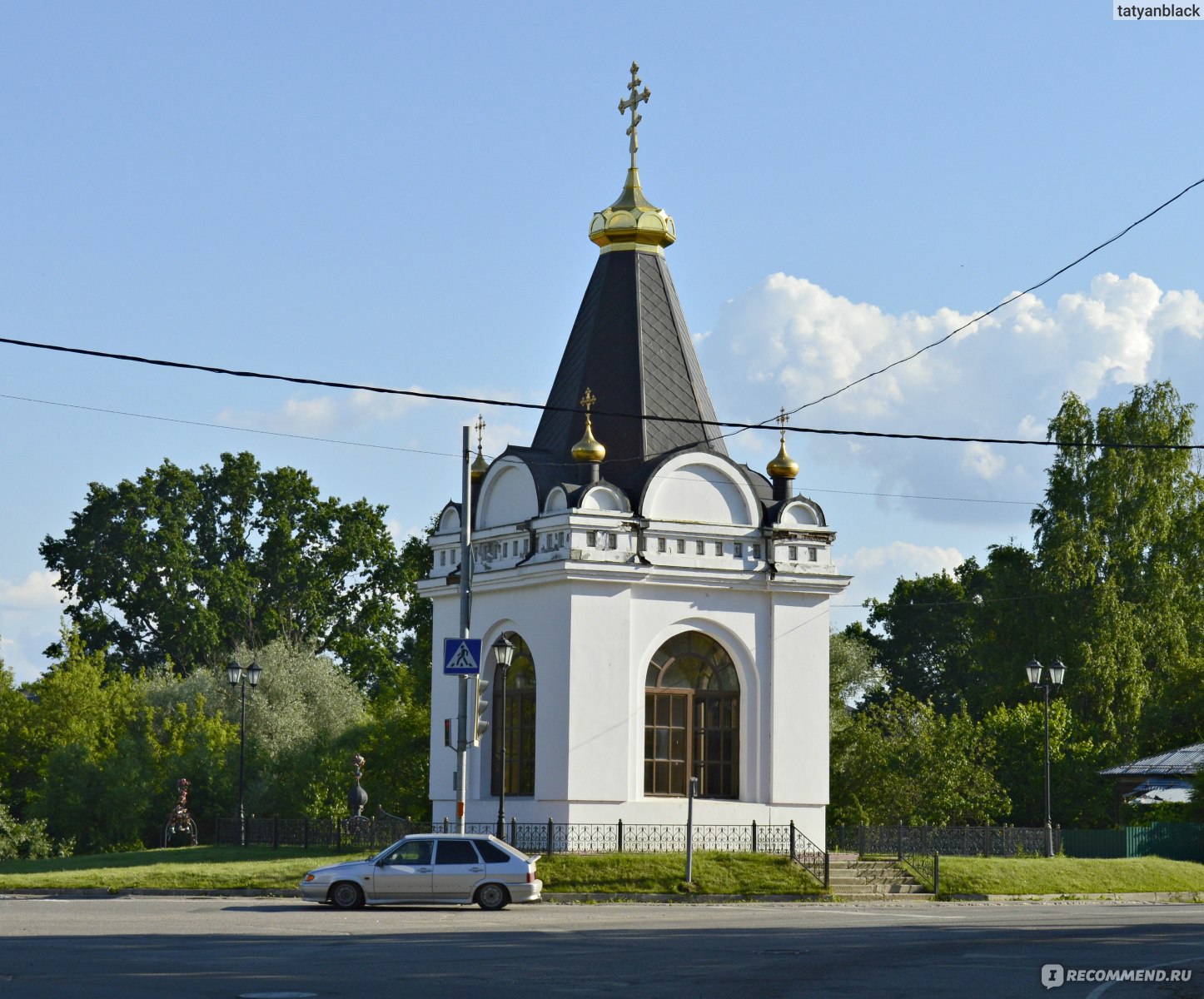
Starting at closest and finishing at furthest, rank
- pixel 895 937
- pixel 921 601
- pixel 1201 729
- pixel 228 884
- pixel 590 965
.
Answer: pixel 590 965 < pixel 895 937 < pixel 228 884 < pixel 1201 729 < pixel 921 601

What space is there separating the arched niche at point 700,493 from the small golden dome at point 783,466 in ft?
3.30

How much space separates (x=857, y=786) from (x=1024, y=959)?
26170mm

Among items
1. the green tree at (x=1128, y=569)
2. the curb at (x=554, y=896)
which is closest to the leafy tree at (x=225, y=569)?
the green tree at (x=1128, y=569)

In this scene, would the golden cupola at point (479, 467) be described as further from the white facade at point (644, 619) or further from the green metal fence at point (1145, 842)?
the green metal fence at point (1145, 842)

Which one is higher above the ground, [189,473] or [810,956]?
[189,473]

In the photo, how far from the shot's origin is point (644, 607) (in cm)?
3231

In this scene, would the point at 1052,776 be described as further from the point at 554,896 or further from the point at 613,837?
the point at 554,896

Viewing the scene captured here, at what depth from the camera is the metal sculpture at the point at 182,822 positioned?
4138 centimetres

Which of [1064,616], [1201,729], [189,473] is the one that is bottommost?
[1201,729]

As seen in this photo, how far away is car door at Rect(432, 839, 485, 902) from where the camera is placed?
80.9ft

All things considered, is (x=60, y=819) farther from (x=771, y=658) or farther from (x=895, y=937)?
(x=895, y=937)

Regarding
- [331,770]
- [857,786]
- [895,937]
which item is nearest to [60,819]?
[331,770]

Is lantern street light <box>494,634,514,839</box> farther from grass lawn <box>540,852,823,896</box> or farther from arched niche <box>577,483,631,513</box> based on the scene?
arched niche <box>577,483,631,513</box>

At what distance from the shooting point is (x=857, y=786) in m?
43.4
